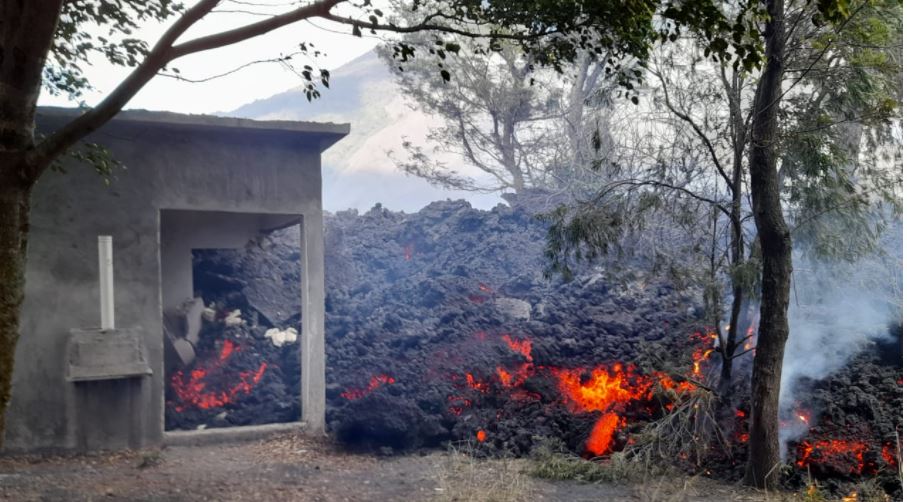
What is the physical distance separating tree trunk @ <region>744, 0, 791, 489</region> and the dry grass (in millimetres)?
2228

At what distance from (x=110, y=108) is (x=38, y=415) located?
4552 mm

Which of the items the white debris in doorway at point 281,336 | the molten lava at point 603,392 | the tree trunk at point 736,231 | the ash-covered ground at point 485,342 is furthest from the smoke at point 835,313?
the white debris in doorway at point 281,336

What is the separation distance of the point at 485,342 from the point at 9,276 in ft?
25.5

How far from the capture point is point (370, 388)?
11.3 meters

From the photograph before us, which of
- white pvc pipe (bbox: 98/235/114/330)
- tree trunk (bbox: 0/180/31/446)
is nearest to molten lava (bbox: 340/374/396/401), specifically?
white pvc pipe (bbox: 98/235/114/330)

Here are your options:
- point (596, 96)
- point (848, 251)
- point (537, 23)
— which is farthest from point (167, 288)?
point (848, 251)

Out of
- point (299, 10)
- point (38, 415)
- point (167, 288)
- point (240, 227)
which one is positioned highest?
point (299, 10)

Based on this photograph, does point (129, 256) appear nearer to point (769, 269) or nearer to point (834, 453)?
point (769, 269)

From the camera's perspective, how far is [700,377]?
9.64m

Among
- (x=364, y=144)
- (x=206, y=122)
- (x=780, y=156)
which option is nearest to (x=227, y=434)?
(x=206, y=122)

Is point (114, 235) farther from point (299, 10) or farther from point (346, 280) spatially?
point (346, 280)

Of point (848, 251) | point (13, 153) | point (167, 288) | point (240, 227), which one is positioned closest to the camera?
point (13, 153)

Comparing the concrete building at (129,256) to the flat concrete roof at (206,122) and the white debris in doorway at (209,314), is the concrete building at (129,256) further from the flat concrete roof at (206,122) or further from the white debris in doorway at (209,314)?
the white debris in doorway at (209,314)

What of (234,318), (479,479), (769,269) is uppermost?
(769,269)
